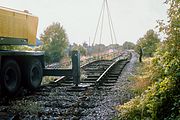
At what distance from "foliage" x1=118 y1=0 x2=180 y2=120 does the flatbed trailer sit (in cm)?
404

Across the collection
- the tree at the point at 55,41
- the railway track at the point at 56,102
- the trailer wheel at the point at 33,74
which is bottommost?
the railway track at the point at 56,102

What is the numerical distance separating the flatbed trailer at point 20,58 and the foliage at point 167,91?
4041 mm

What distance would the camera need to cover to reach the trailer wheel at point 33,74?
1151 centimetres

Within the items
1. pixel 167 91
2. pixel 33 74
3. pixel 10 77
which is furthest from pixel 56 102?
pixel 167 91

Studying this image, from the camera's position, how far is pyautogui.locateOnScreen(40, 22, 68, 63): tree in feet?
200

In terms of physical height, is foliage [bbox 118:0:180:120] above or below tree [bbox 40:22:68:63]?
below

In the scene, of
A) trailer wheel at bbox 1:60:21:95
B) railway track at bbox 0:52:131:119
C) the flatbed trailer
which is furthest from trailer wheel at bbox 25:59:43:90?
trailer wheel at bbox 1:60:21:95

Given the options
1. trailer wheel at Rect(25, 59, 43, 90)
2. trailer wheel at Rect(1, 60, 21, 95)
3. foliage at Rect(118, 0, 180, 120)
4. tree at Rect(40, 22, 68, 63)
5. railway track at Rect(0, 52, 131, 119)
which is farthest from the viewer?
tree at Rect(40, 22, 68, 63)

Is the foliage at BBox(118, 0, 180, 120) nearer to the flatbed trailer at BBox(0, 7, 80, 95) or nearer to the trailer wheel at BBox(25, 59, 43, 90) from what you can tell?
the flatbed trailer at BBox(0, 7, 80, 95)

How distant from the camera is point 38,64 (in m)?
12.6

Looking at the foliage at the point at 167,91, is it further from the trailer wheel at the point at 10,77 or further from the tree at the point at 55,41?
the tree at the point at 55,41

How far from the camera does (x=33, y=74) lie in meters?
12.2

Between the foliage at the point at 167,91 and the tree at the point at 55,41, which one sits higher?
the tree at the point at 55,41

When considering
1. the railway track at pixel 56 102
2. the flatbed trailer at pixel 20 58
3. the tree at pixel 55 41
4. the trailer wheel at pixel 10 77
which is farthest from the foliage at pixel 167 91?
the tree at pixel 55 41
